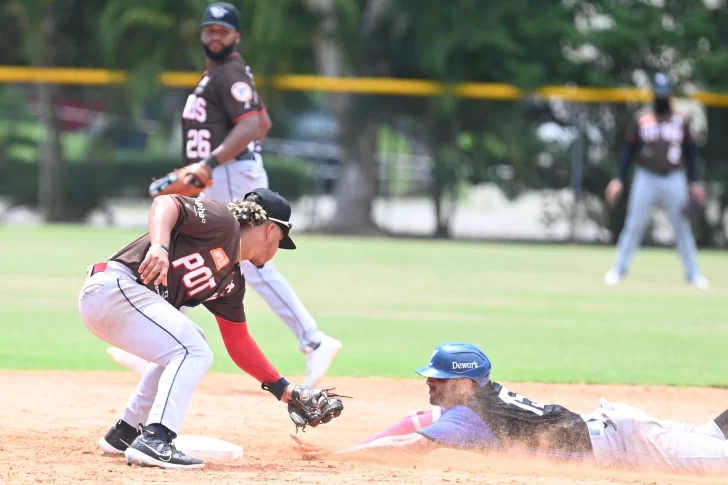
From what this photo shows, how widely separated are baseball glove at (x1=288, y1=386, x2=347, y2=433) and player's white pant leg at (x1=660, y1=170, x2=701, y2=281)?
8.91 metres

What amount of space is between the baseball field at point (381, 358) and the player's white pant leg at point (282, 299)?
0.47 meters

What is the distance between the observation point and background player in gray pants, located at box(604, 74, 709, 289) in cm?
1348

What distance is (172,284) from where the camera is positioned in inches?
200

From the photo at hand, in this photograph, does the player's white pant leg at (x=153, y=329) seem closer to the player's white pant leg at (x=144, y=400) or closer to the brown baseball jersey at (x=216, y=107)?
the player's white pant leg at (x=144, y=400)

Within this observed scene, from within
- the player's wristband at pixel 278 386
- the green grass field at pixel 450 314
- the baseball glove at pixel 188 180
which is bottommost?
the green grass field at pixel 450 314

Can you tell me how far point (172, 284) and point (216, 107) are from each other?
2.68m

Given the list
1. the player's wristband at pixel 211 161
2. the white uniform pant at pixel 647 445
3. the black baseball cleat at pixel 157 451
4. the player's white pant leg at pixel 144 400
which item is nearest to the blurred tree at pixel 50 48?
the player's wristband at pixel 211 161

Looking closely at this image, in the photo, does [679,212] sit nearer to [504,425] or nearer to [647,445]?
[647,445]

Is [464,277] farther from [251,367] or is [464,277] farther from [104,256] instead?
[251,367]

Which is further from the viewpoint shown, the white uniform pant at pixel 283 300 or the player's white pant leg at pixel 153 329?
the white uniform pant at pixel 283 300

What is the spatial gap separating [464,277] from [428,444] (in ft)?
29.8

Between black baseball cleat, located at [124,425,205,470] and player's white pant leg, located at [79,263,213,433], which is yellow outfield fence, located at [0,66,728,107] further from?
black baseball cleat, located at [124,425,205,470]

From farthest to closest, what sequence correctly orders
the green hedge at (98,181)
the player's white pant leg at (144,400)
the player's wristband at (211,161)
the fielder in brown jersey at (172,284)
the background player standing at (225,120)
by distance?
the green hedge at (98,181) < the background player standing at (225,120) < the player's wristband at (211,161) < the player's white pant leg at (144,400) < the fielder in brown jersey at (172,284)

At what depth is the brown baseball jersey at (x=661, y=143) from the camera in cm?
1359
